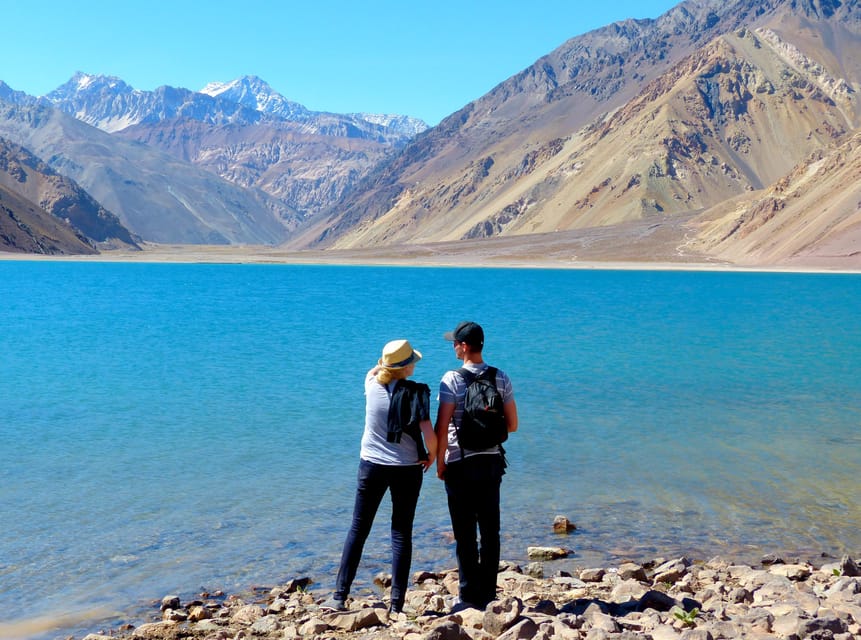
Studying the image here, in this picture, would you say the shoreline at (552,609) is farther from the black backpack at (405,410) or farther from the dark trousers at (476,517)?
the black backpack at (405,410)

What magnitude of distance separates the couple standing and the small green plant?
1.57 meters

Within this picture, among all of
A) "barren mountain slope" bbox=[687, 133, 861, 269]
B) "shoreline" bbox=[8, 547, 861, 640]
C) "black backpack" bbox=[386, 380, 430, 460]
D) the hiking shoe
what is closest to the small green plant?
"shoreline" bbox=[8, 547, 861, 640]

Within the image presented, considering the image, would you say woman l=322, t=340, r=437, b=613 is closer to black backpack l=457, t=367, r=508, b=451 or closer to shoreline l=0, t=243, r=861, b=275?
black backpack l=457, t=367, r=508, b=451

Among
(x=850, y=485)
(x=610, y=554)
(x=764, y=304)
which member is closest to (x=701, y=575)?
(x=610, y=554)

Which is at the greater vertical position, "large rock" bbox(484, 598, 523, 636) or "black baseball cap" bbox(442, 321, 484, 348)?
"black baseball cap" bbox(442, 321, 484, 348)

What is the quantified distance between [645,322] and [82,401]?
3440cm

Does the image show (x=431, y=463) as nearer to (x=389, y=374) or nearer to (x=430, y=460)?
(x=430, y=460)

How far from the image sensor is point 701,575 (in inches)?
411

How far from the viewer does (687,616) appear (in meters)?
8.20

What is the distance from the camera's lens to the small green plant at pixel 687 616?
7.99 metres

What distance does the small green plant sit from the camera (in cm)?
799

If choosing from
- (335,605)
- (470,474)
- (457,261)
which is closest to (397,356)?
(470,474)

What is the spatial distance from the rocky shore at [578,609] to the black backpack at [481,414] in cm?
130

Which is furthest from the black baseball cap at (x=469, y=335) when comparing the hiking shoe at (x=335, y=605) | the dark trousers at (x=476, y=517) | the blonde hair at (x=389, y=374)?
the hiking shoe at (x=335, y=605)
